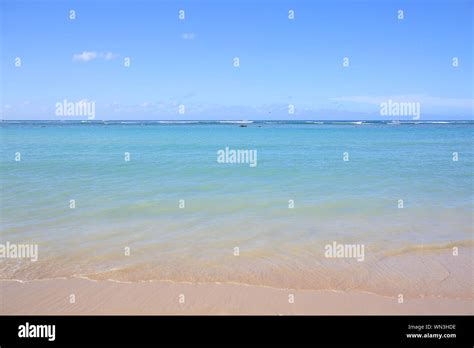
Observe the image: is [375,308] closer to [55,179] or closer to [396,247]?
[396,247]

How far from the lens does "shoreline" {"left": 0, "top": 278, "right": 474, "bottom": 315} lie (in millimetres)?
5020

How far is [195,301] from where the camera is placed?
17.3ft

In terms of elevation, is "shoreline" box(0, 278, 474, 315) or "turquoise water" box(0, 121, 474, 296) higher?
"turquoise water" box(0, 121, 474, 296)

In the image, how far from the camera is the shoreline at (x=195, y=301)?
5020 millimetres

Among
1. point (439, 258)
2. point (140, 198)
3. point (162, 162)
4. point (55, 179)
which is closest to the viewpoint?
point (439, 258)

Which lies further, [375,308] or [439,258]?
[439,258]
